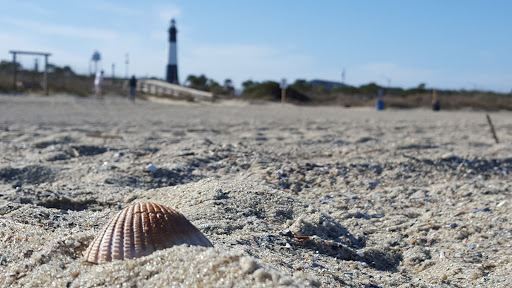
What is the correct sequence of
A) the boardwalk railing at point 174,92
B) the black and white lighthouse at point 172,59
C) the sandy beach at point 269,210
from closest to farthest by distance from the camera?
the sandy beach at point 269,210
the boardwalk railing at point 174,92
the black and white lighthouse at point 172,59

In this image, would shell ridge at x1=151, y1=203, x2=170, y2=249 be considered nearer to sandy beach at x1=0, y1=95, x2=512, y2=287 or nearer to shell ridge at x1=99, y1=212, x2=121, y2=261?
sandy beach at x1=0, y1=95, x2=512, y2=287

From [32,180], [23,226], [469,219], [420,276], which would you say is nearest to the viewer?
[23,226]

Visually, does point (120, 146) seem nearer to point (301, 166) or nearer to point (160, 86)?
point (301, 166)

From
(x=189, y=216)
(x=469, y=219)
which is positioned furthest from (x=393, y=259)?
(x=189, y=216)

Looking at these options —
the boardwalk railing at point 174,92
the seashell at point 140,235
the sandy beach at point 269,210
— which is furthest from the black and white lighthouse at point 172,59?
the seashell at point 140,235

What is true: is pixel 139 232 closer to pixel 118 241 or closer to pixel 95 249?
pixel 118 241

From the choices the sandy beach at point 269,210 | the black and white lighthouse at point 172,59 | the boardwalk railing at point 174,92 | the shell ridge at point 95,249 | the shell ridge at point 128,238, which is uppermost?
the black and white lighthouse at point 172,59

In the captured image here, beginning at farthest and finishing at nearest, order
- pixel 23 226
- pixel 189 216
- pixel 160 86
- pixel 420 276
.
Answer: pixel 160 86
pixel 189 216
pixel 420 276
pixel 23 226

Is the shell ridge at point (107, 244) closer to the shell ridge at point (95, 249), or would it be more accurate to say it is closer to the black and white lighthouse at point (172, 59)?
the shell ridge at point (95, 249)
